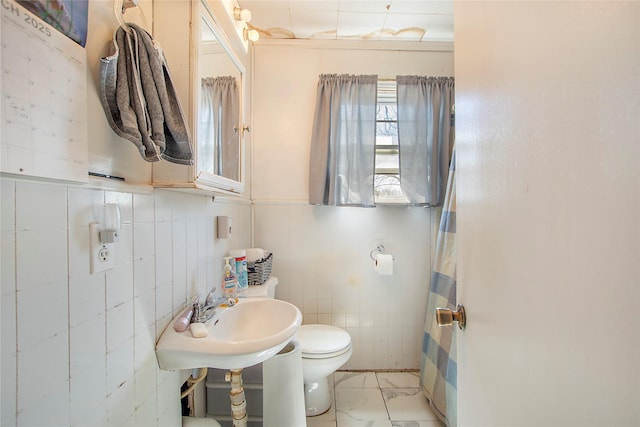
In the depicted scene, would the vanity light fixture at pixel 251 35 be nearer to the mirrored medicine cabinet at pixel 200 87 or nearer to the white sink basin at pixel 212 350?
the mirrored medicine cabinet at pixel 200 87

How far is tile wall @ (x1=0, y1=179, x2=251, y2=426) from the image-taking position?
1.56 ft

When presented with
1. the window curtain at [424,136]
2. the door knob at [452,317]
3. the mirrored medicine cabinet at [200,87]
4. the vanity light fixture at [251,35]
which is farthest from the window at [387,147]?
the door knob at [452,317]

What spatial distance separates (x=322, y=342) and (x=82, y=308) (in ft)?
3.99

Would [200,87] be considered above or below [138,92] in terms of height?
above

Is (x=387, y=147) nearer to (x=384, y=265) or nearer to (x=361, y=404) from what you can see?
(x=384, y=265)

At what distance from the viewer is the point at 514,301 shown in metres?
0.48

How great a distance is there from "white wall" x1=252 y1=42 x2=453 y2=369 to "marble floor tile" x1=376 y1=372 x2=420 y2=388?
53 mm

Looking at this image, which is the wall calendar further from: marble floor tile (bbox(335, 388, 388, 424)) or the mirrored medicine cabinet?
marble floor tile (bbox(335, 388, 388, 424))

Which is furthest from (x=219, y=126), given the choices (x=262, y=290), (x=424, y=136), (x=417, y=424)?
(x=417, y=424)

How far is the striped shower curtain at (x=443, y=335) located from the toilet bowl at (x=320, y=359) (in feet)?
1.79

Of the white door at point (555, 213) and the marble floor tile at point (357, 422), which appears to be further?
the marble floor tile at point (357, 422)

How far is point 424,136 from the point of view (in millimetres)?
1930

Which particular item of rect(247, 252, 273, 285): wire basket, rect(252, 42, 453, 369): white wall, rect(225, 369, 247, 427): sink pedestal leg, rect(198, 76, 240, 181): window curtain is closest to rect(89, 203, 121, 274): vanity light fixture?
rect(198, 76, 240, 181): window curtain

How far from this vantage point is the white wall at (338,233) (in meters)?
1.98
